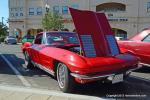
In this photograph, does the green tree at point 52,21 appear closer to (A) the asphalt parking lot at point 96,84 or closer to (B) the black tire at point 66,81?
(A) the asphalt parking lot at point 96,84

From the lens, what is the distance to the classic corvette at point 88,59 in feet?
21.0

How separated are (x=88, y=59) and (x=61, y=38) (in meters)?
2.61

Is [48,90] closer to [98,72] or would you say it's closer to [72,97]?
Answer: [72,97]

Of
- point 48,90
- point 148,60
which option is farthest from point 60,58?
point 148,60

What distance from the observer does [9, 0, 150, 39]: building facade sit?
49.9 meters

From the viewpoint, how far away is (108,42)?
7.55 meters

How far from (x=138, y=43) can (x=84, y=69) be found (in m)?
3.84

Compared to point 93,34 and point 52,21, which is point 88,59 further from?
point 52,21

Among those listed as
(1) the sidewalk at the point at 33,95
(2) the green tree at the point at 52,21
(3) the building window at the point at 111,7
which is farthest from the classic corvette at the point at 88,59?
(3) the building window at the point at 111,7

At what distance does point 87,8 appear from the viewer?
52.3 meters

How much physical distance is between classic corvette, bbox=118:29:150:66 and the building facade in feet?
129

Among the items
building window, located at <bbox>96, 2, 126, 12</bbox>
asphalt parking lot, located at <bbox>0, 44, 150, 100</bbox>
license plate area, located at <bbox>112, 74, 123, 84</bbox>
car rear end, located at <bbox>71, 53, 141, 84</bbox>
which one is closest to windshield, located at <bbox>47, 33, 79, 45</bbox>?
asphalt parking lot, located at <bbox>0, 44, 150, 100</bbox>

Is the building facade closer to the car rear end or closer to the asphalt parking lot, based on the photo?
the asphalt parking lot

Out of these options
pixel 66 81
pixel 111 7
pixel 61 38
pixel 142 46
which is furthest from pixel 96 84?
pixel 111 7
